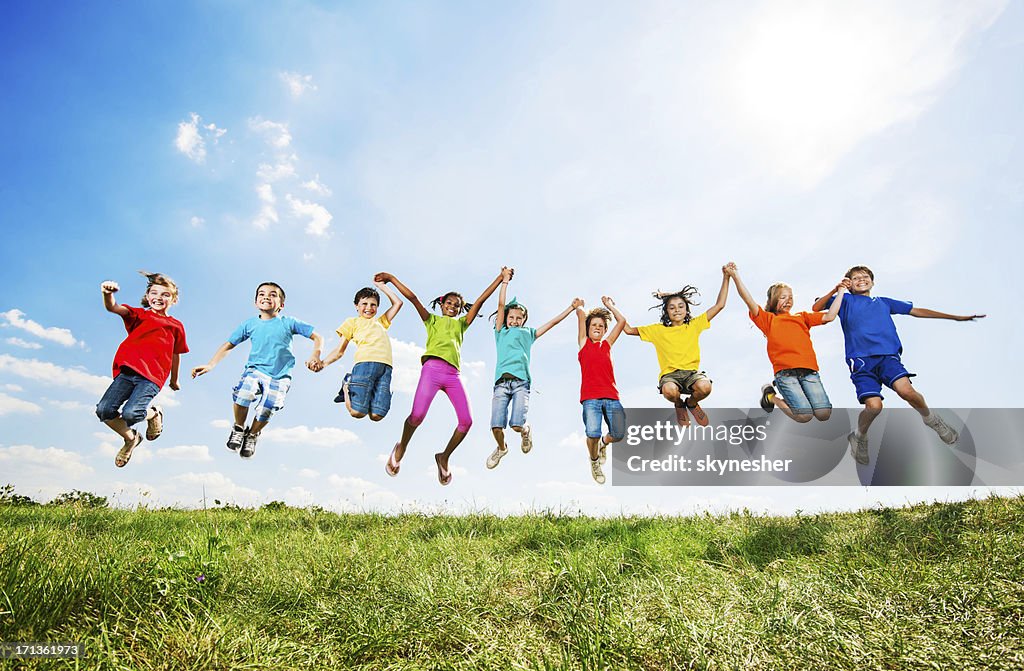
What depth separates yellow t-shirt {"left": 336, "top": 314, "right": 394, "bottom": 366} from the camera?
9969mm

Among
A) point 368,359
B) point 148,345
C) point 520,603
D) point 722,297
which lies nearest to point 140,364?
point 148,345

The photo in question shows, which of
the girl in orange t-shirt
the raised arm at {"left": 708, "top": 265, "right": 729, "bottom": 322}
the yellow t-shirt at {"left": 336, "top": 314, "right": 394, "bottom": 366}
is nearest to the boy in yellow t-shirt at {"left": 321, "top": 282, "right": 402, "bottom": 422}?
the yellow t-shirt at {"left": 336, "top": 314, "right": 394, "bottom": 366}

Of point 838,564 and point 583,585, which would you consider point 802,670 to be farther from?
point 838,564

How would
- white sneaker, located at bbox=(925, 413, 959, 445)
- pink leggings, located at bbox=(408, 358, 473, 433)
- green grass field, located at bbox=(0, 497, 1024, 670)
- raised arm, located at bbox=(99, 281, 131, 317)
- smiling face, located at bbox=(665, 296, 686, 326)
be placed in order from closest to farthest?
green grass field, located at bbox=(0, 497, 1024, 670) → raised arm, located at bbox=(99, 281, 131, 317) → pink leggings, located at bbox=(408, 358, 473, 433) → white sneaker, located at bbox=(925, 413, 959, 445) → smiling face, located at bbox=(665, 296, 686, 326)

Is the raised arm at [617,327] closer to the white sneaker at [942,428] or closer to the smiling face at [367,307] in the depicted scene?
the smiling face at [367,307]

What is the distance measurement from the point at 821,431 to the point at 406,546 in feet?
25.2

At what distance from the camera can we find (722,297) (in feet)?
33.0

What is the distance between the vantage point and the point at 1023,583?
5.16 metres

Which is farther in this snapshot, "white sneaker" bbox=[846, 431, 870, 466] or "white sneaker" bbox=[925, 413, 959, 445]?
"white sneaker" bbox=[846, 431, 870, 466]

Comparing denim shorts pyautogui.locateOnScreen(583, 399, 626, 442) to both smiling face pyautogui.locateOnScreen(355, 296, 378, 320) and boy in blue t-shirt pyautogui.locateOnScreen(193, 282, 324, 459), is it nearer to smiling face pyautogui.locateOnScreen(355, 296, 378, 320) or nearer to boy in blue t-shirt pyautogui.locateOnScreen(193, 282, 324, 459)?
smiling face pyautogui.locateOnScreen(355, 296, 378, 320)

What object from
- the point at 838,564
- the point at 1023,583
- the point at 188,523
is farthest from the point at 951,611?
the point at 188,523

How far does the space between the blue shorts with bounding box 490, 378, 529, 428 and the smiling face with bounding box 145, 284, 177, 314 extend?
5146mm

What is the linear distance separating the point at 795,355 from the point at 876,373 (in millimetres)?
1208

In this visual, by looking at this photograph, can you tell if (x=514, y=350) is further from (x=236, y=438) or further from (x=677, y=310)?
(x=236, y=438)
